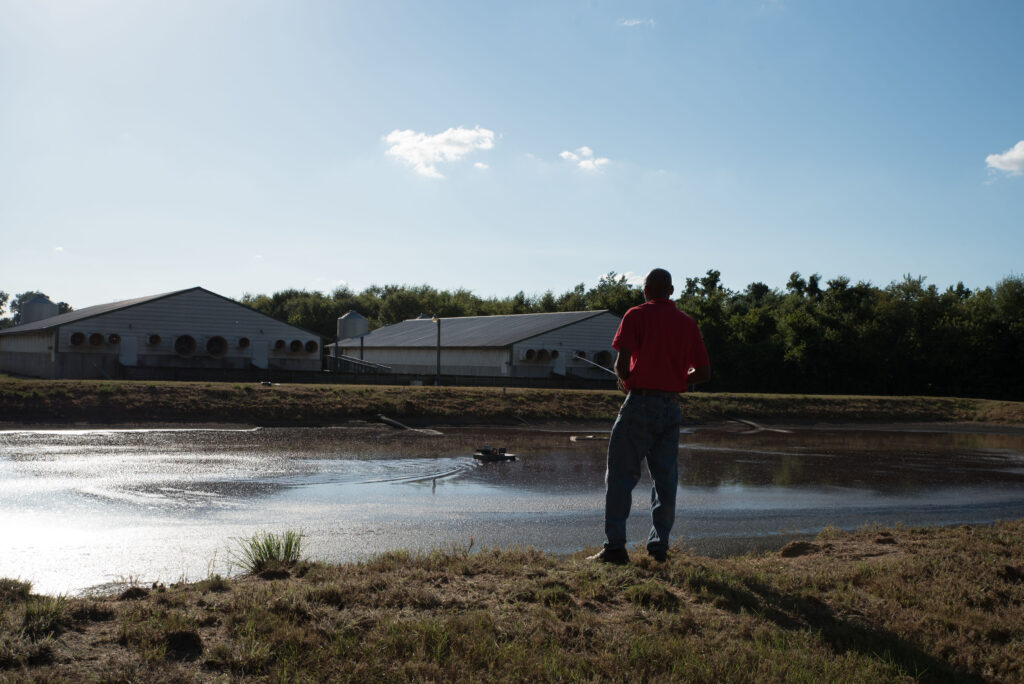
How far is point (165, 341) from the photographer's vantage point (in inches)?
1721

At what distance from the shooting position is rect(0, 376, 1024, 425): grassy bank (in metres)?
22.3

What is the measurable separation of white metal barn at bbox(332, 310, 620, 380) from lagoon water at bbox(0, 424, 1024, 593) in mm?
28482

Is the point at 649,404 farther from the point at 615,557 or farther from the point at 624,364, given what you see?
the point at 615,557

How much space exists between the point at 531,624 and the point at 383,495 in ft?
22.4

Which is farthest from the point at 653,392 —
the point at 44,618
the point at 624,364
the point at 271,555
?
the point at 44,618

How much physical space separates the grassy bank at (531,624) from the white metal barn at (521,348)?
1608 inches

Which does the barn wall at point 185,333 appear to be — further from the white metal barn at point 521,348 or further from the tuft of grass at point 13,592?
the tuft of grass at point 13,592

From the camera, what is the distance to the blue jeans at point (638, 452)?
5926 millimetres

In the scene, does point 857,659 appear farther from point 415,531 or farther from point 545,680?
point 415,531

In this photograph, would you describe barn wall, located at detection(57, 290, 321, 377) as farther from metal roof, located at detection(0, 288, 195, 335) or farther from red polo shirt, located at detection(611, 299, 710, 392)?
red polo shirt, located at detection(611, 299, 710, 392)

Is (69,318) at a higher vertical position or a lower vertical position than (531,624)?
higher

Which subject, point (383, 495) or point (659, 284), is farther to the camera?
point (383, 495)

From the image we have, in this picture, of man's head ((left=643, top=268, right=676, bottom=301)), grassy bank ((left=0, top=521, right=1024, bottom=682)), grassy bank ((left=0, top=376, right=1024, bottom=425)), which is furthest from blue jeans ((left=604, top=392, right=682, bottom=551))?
grassy bank ((left=0, top=376, right=1024, bottom=425))

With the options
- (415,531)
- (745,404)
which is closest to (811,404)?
(745,404)
